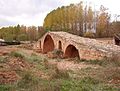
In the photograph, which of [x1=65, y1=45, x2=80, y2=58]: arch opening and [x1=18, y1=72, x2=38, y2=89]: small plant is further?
[x1=65, y1=45, x2=80, y2=58]: arch opening

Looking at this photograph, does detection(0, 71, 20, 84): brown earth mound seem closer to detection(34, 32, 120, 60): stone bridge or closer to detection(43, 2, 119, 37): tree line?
detection(34, 32, 120, 60): stone bridge

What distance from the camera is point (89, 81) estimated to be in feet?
35.0

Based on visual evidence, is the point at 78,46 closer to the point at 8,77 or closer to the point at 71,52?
→ the point at 71,52

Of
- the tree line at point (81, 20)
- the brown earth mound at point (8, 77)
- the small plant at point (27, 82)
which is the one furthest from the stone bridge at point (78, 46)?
the tree line at point (81, 20)

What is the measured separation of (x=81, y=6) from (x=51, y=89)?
52.0 m

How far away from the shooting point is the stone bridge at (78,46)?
19266 millimetres

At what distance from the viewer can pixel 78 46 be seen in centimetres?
2222

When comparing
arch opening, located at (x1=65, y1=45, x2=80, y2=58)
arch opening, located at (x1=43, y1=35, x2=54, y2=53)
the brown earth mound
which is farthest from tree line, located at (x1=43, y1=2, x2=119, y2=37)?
the brown earth mound

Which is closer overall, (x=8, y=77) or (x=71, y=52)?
(x=8, y=77)

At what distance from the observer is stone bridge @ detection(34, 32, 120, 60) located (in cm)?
1927

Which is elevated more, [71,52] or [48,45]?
[48,45]

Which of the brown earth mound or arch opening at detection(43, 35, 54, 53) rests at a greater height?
arch opening at detection(43, 35, 54, 53)

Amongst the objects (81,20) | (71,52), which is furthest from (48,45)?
(81,20)

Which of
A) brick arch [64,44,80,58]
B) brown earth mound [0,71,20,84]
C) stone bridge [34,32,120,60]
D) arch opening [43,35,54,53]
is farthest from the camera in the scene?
arch opening [43,35,54,53]
